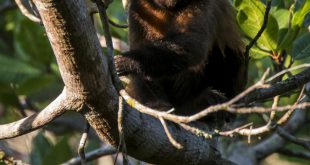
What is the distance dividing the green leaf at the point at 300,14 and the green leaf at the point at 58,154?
1.57 metres

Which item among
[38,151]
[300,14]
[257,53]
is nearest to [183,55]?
[257,53]

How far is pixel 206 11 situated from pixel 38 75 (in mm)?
1362

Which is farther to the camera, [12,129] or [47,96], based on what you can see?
[47,96]

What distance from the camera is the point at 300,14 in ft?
12.6

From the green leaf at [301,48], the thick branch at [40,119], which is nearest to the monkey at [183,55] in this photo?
the green leaf at [301,48]

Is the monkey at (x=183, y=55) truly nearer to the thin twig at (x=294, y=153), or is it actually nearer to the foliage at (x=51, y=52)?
the foliage at (x=51, y=52)

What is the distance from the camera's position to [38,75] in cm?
485

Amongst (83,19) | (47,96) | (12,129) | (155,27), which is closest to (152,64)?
(155,27)

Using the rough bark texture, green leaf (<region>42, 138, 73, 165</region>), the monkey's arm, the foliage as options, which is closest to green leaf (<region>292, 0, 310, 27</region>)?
the foliage

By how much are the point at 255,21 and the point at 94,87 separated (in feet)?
5.16

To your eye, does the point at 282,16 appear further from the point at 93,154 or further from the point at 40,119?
the point at 40,119

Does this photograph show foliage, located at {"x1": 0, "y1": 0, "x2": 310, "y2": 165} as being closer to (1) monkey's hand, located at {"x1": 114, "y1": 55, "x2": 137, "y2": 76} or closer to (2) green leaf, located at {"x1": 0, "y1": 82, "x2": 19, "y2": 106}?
(2) green leaf, located at {"x1": 0, "y1": 82, "x2": 19, "y2": 106}

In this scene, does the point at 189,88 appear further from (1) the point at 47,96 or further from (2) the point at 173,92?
(1) the point at 47,96

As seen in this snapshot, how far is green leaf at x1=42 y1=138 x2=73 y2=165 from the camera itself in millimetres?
4211
